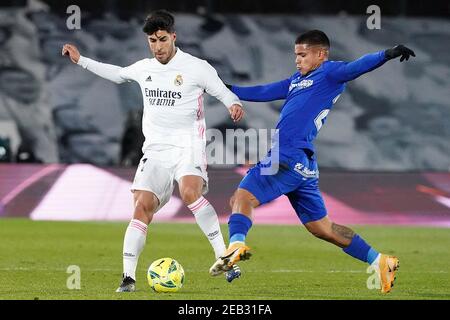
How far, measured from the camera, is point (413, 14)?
94.2 feet

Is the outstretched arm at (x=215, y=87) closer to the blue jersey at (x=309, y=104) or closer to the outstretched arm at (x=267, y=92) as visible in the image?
the outstretched arm at (x=267, y=92)

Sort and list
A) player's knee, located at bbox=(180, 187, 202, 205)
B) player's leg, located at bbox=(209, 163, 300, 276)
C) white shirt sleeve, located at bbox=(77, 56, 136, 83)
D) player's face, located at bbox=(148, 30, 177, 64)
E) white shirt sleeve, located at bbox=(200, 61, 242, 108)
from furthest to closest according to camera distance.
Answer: white shirt sleeve, located at bbox=(77, 56, 136, 83), white shirt sleeve, located at bbox=(200, 61, 242, 108), player's knee, located at bbox=(180, 187, 202, 205), player's face, located at bbox=(148, 30, 177, 64), player's leg, located at bbox=(209, 163, 300, 276)

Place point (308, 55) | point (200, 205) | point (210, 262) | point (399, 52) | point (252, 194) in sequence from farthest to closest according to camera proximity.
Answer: point (210, 262)
point (200, 205)
point (308, 55)
point (252, 194)
point (399, 52)

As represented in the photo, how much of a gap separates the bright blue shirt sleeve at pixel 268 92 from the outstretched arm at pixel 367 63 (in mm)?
587

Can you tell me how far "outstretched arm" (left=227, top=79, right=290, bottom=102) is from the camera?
1034 cm

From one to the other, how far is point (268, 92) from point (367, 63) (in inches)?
49.0

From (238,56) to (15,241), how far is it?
13579 mm

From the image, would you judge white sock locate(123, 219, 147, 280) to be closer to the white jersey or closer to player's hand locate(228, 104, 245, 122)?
the white jersey

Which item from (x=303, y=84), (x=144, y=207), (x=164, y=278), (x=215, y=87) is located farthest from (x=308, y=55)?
(x=164, y=278)

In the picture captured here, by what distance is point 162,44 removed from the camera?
33.2 ft

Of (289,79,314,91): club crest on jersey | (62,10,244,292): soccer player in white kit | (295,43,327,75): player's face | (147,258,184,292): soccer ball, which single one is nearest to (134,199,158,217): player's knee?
(62,10,244,292): soccer player in white kit

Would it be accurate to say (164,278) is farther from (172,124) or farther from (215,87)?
(215,87)

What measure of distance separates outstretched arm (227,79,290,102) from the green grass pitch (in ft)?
5.57

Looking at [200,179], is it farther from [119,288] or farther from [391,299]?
[391,299]
